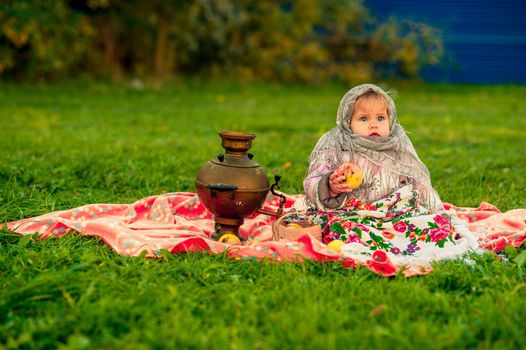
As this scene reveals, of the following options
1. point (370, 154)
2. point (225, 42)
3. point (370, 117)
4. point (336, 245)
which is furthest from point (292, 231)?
point (225, 42)

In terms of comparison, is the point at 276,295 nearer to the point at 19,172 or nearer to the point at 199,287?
the point at 199,287

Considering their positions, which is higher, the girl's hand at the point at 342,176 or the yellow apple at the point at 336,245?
the girl's hand at the point at 342,176

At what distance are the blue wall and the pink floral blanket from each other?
11094 mm

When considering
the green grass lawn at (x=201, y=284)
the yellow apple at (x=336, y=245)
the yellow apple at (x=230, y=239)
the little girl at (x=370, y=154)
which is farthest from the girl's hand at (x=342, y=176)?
the yellow apple at (x=230, y=239)

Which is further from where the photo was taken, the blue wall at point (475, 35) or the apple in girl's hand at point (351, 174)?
the blue wall at point (475, 35)

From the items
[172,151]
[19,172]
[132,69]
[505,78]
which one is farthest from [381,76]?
[19,172]

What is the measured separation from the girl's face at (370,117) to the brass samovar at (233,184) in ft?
2.13

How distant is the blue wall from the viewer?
14.8m

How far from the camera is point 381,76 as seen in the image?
14828mm

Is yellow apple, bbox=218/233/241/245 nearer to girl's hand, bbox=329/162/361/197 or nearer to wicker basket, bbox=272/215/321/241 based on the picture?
wicker basket, bbox=272/215/321/241

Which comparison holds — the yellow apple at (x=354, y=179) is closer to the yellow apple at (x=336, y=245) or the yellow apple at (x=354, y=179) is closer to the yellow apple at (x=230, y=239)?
the yellow apple at (x=336, y=245)

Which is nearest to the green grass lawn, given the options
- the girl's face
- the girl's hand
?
the girl's hand

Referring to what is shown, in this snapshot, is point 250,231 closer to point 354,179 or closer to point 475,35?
point 354,179

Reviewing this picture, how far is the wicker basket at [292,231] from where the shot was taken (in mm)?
3504
